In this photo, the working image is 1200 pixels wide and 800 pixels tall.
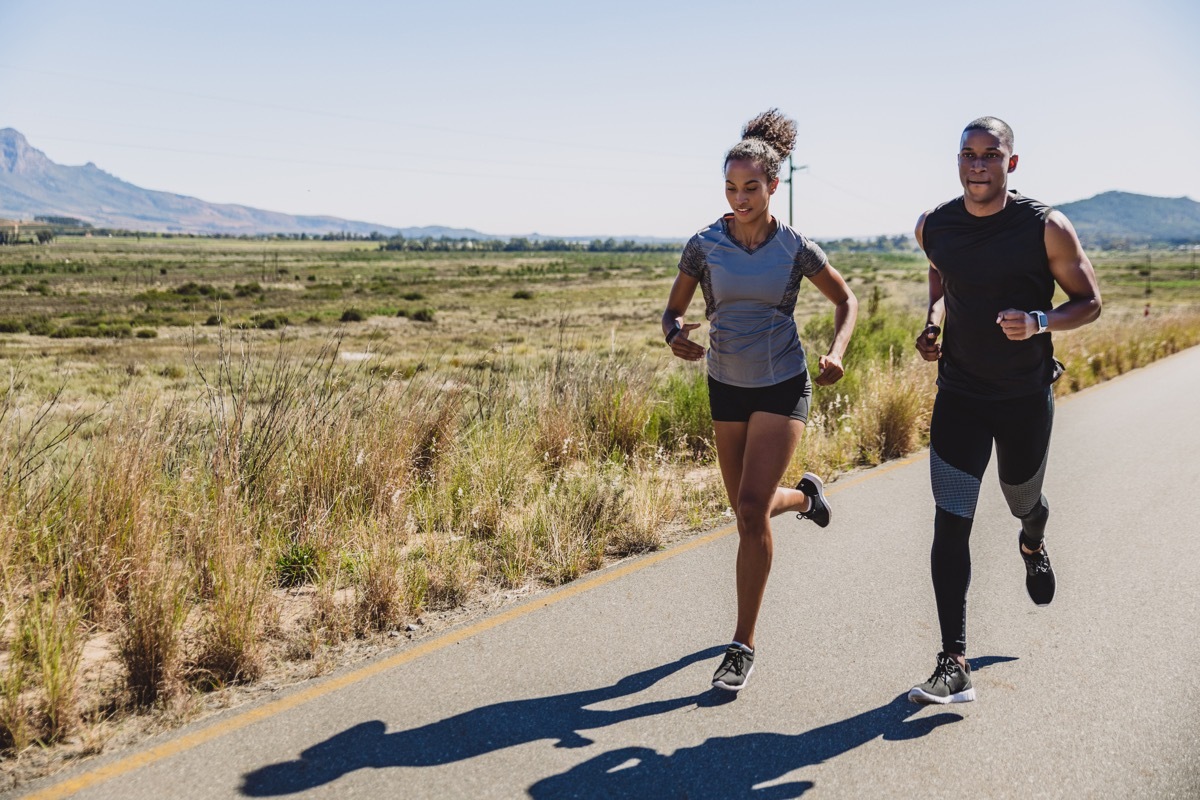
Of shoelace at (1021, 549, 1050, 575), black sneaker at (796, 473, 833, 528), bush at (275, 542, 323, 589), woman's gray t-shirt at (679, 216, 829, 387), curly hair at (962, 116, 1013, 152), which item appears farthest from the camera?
bush at (275, 542, 323, 589)

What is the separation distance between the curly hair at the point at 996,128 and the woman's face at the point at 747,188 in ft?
2.75

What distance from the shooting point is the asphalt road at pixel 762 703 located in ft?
→ 9.96

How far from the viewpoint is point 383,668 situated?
392 centimetres

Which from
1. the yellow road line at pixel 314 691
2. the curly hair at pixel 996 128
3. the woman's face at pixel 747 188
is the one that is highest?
the curly hair at pixel 996 128

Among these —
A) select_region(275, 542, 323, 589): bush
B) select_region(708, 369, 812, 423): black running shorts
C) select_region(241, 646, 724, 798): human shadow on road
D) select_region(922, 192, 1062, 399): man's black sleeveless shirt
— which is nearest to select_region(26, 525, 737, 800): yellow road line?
select_region(241, 646, 724, 798): human shadow on road

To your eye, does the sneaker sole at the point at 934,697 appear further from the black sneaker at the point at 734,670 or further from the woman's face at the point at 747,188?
the woman's face at the point at 747,188

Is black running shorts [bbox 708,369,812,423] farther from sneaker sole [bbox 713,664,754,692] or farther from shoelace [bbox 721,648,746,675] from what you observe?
sneaker sole [bbox 713,664,754,692]

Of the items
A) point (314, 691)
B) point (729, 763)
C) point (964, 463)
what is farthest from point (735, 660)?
point (314, 691)

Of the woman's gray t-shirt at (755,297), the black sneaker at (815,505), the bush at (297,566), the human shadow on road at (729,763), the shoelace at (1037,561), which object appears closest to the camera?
the human shadow on road at (729,763)

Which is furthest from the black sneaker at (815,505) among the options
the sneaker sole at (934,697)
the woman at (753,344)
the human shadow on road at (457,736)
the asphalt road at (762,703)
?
the human shadow on road at (457,736)

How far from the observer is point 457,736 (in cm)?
334

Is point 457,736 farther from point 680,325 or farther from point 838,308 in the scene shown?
point 838,308

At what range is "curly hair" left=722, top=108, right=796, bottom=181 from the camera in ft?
12.4

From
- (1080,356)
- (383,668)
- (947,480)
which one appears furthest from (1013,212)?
(1080,356)
